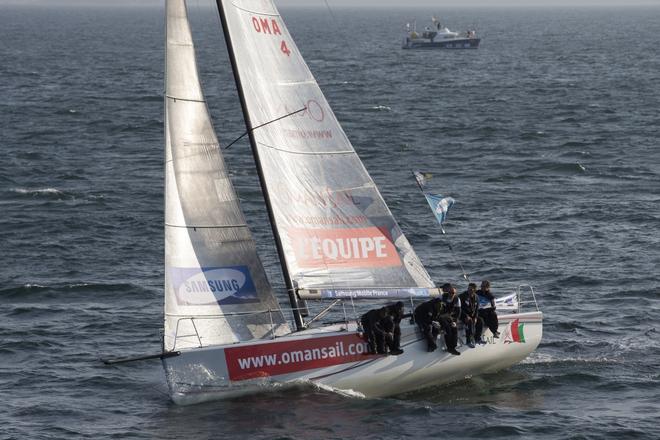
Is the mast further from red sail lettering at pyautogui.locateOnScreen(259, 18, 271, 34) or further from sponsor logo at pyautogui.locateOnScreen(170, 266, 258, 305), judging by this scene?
sponsor logo at pyautogui.locateOnScreen(170, 266, 258, 305)

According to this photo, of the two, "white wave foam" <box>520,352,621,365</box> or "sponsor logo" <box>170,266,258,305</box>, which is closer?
"sponsor logo" <box>170,266,258,305</box>

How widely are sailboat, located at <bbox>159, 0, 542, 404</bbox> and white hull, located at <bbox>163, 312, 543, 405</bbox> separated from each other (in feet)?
0.09

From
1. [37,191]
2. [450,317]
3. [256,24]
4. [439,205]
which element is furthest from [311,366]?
[37,191]

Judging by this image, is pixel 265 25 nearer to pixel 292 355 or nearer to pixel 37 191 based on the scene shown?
pixel 292 355

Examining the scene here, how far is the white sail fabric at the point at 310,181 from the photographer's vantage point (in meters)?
23.8

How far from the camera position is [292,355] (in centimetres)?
2398

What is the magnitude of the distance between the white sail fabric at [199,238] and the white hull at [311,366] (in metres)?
0.59

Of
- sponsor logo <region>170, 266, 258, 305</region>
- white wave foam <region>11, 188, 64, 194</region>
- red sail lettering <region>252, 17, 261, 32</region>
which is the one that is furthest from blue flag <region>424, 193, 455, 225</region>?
white wave foam <region>11, 188, 64, 194</region>

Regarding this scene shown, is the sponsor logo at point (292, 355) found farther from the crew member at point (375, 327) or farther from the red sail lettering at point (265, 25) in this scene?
the red sail lettering at point (265, 25)

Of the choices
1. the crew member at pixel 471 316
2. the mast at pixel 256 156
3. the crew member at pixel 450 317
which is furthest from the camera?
the crew member at pixel 471 316

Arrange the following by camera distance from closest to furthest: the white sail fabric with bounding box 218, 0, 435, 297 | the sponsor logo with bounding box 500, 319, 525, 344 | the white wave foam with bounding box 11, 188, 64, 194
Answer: the white sail fabric with bounding box 218, 0, 435, 297 < the sponsor logo with bounding box 500, 319, 525, 344 < the white wave foam with bounding box 11, 188, 64, 194

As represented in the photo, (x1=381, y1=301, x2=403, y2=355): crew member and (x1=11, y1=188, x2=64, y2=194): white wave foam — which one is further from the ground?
(x1=11, y1=188, x2=64, y2=194): white wave foam

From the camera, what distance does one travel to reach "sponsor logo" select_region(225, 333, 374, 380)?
23.8 m

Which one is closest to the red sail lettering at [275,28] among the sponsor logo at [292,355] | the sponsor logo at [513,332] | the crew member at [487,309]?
the sponsor logo at [292,355]
